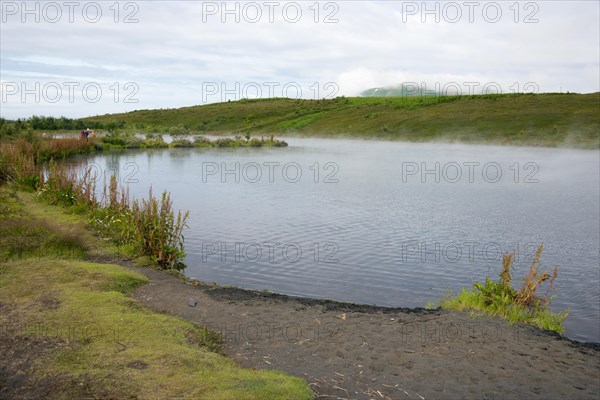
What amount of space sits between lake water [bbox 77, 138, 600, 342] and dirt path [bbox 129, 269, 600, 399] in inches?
80.0

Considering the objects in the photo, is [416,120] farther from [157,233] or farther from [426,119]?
[157,233]

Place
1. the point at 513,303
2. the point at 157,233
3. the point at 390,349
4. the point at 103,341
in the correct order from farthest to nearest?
the point at 157,233 < the point at 513,303 < the point at 390,349 < the point at 103,341

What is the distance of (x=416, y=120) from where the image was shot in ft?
311

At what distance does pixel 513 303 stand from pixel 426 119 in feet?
280

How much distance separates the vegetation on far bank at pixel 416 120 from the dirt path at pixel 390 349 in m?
62.8

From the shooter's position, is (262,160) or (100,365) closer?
(100,365)

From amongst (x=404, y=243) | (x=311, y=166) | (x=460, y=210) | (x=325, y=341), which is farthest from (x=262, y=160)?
(x=325, y=341)

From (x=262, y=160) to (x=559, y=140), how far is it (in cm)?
3812

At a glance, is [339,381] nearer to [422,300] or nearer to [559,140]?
[422,300]

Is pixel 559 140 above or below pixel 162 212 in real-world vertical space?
above

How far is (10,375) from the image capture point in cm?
764

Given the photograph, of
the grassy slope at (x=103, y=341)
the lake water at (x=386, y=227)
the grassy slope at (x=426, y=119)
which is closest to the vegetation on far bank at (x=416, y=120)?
the grassy slope at (x=426, y=119)

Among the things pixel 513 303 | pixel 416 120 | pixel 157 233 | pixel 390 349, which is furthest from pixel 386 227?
pixel 416 120

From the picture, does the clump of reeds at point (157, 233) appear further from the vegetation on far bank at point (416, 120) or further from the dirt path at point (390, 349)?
the vegetation on far bank at point (416, 120)
